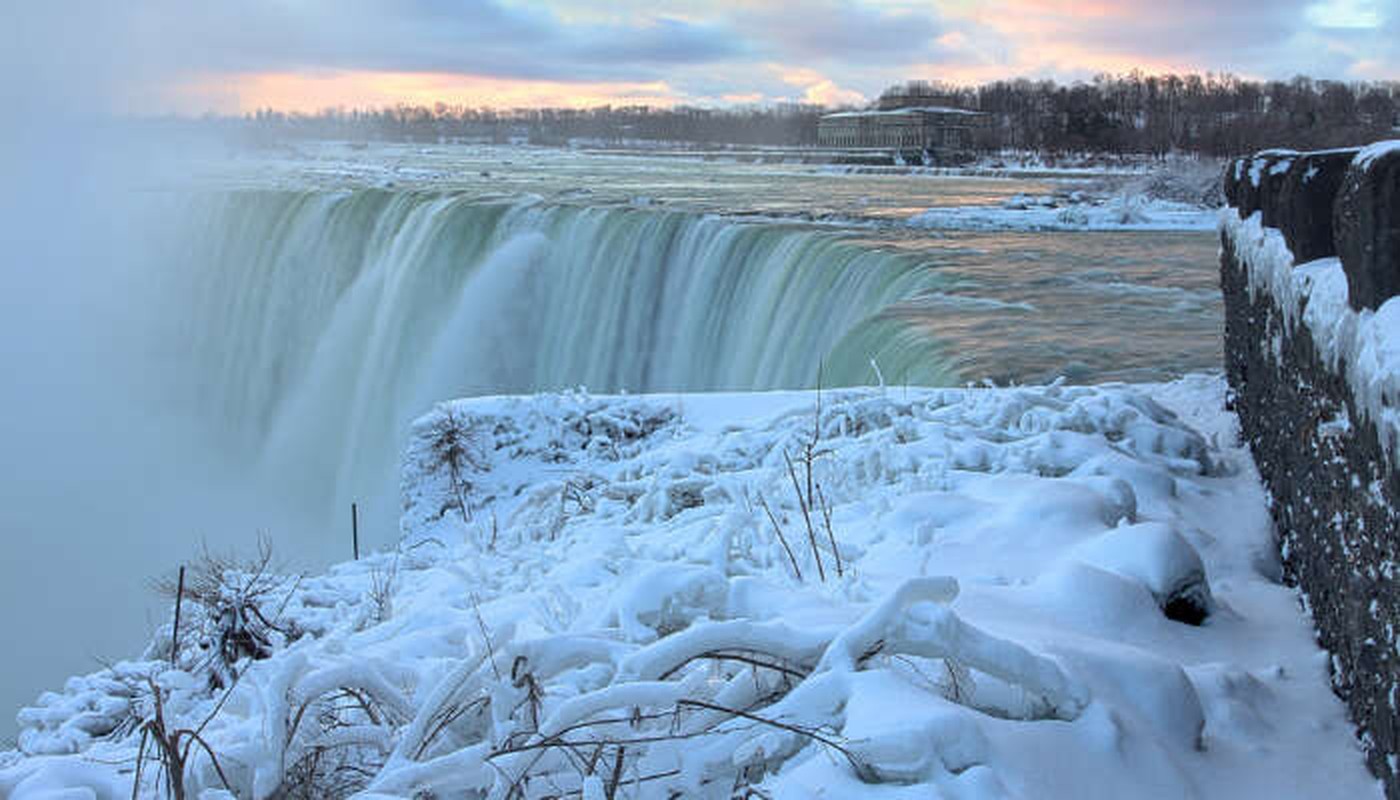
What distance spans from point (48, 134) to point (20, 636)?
32.0 metres

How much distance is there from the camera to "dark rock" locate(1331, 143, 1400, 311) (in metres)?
2.71

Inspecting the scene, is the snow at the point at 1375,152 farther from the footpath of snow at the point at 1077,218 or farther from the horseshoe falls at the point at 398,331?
the footpath of snow at the point at 1077,218

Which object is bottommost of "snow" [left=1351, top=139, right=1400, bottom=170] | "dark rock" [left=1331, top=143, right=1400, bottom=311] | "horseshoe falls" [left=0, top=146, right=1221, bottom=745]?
"horseshoe falls" [left=0, top=146, right=1221, bottom=745]

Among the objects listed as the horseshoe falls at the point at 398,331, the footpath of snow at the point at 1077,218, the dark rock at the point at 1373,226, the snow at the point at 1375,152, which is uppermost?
the snow at the point at 1375,152

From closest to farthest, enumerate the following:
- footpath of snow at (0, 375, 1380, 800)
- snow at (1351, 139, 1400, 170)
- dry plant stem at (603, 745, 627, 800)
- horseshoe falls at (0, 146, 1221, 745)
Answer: dry plant stem at (603, 745, 627, 800)
footpath of snow at (0, 375, 1380, 800)
snow at (1351, 139, 1400, 170)
horseshoe falls at (0, 146, 1221, 745)

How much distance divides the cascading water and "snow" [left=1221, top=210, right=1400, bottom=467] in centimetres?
460

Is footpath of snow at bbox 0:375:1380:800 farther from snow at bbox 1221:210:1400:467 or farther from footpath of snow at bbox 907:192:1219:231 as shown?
footpath of snow at bbox 907:192:1219:231

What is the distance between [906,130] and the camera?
7600 centimetres

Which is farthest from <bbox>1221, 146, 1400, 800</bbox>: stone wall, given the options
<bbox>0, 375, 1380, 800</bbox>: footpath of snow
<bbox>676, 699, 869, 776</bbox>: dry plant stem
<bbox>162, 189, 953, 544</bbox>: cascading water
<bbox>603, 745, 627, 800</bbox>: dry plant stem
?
<bbox>162, 189, 953, 544</bbox>: cascading water

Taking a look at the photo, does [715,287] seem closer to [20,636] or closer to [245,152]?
[20,636]

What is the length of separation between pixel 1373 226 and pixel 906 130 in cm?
7579

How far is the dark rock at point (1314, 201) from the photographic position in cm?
406

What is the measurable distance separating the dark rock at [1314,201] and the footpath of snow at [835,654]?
1070mm

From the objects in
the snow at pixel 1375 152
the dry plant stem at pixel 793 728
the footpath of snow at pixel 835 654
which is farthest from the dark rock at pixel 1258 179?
the dry plant stem at pixel 793 728
